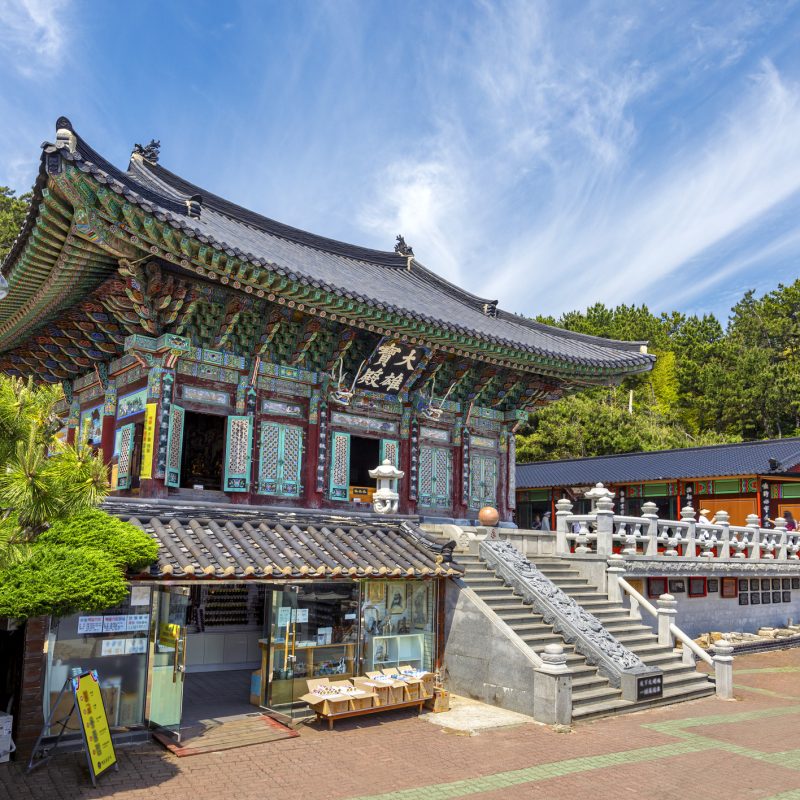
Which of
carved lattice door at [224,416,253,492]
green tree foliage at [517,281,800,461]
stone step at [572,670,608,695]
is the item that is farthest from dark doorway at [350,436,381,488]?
green tree foliage at [517,281,800,461]

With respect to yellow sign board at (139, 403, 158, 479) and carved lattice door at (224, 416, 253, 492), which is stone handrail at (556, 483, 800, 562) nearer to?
carved lattice door at (224, 416, 253, 492)

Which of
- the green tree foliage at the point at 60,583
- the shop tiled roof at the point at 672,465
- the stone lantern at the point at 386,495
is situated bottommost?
the green tree foliage at the point at 60,583

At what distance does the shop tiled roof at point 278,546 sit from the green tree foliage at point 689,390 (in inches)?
1179

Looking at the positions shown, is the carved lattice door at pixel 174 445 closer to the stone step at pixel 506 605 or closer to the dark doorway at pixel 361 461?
the stone step at pixel 506 605

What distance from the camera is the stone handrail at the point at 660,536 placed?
1678 centimetres

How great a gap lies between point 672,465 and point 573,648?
1884 cm

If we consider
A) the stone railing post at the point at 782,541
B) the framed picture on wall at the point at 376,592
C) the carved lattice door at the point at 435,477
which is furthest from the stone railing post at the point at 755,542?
the framed picture on wall at the point at 376,592

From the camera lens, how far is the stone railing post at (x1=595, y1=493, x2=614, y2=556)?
1634cm

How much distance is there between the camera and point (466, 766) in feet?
30.1

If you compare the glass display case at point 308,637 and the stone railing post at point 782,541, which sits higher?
the stone railing post at point 782,541

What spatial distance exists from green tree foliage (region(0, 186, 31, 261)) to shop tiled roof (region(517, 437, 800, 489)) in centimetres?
2480

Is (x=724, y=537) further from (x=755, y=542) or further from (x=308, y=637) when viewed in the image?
(x=308, y=637)

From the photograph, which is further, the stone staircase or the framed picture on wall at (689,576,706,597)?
the framed picture on wall at (689,576,706,597)

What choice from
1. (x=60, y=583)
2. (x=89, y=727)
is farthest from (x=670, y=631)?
(x=60, y=583)
